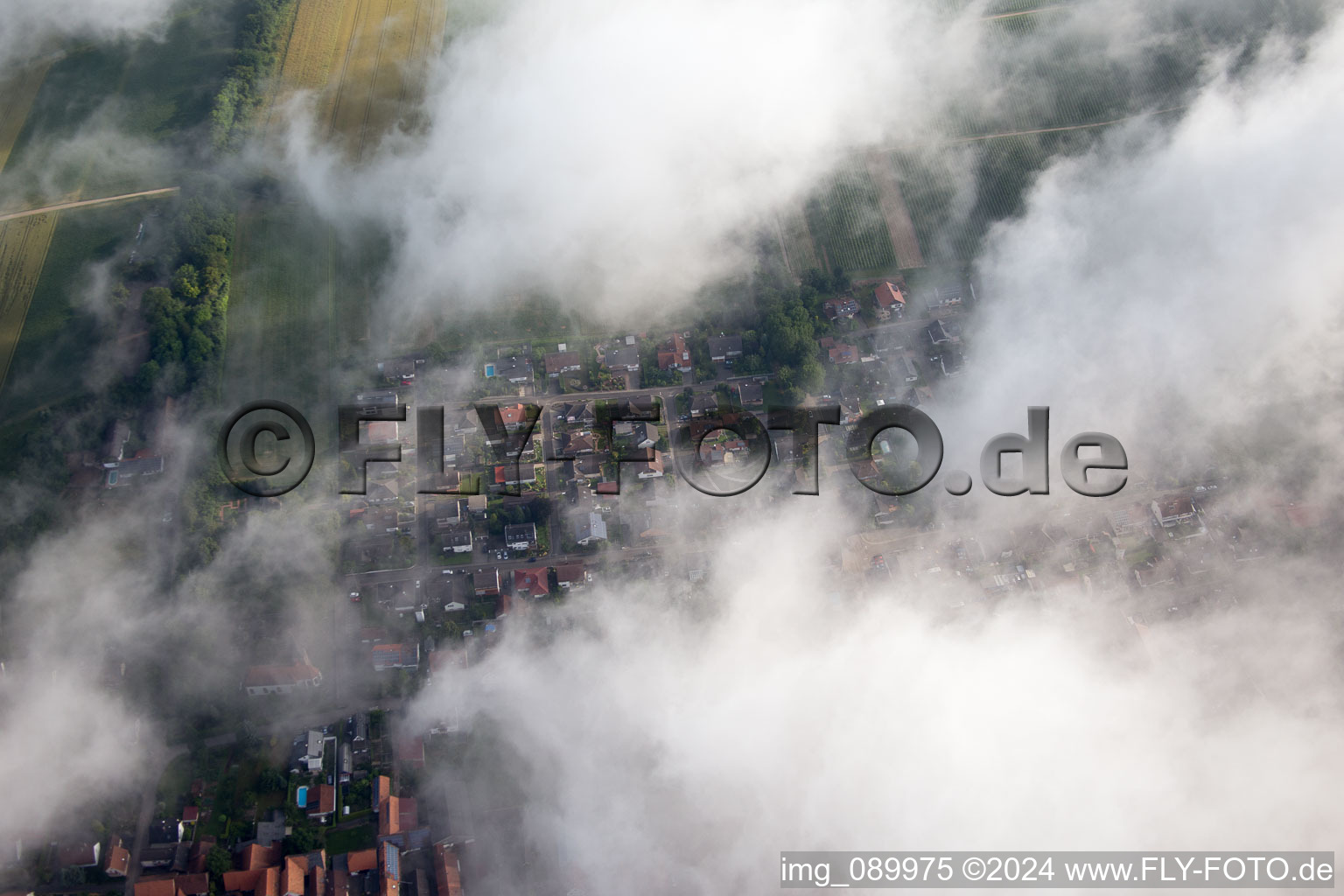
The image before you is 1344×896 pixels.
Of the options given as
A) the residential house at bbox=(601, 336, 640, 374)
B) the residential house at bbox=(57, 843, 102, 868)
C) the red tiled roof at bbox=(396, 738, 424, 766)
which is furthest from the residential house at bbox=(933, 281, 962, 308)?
the residential house at bbox=(57, 843, 102, 868)

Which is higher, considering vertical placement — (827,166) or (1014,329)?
(827,166)

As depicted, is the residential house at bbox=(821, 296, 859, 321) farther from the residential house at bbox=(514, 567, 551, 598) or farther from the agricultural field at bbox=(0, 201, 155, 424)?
the agricultural field at bbox=(0, 201, 155, 424)

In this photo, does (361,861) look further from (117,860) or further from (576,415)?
(576,415)

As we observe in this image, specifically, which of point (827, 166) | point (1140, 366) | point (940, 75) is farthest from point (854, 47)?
point (1140, 366)

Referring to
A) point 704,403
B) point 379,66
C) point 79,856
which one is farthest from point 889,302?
point 79,856

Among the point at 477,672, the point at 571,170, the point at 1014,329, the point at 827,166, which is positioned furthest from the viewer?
the point at 827,166

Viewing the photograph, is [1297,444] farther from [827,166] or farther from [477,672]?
[477,672]

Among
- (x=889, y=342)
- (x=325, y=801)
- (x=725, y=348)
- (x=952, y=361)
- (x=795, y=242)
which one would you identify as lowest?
(x=325, y=801)
